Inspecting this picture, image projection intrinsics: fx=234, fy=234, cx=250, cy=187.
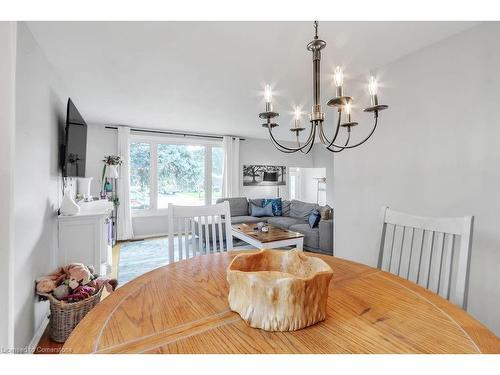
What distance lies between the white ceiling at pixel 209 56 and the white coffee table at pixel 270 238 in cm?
183

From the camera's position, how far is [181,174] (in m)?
5.33

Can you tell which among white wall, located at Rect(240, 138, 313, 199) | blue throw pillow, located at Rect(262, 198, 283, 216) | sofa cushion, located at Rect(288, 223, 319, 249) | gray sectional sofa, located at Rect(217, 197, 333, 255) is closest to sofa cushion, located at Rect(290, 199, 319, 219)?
gray sectional sofa, located at Rect(217, 197, 333, 255)

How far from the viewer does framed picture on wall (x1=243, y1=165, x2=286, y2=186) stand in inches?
238

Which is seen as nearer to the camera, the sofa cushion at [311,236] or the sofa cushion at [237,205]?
the sofa cushion at [311,236]

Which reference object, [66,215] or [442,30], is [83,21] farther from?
[442,30]

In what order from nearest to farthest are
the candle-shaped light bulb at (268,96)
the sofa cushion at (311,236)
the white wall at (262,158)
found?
1. the candle-shaped light bulb at (268,96)
2. the sofa cushion at (311,236)
3. the white wall at (262,158)

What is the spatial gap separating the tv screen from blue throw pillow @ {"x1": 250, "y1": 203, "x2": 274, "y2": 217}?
3.13 m

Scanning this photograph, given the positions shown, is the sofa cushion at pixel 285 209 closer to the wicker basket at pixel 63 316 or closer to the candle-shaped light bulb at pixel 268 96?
the wicker basket at pixel 63 316

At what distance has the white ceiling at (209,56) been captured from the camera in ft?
5.27

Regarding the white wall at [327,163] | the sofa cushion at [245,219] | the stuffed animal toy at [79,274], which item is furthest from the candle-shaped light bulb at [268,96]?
the white wall at [327,163]

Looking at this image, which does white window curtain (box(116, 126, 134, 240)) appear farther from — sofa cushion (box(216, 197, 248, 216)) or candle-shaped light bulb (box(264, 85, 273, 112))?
candle-shaped light bulb (box(264, 85, 273, 112))

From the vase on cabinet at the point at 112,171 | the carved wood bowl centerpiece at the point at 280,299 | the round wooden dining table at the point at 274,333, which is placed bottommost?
the round wooden dining table at the point at 274,333

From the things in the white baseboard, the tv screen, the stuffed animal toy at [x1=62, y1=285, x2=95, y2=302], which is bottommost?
the white baseboard
